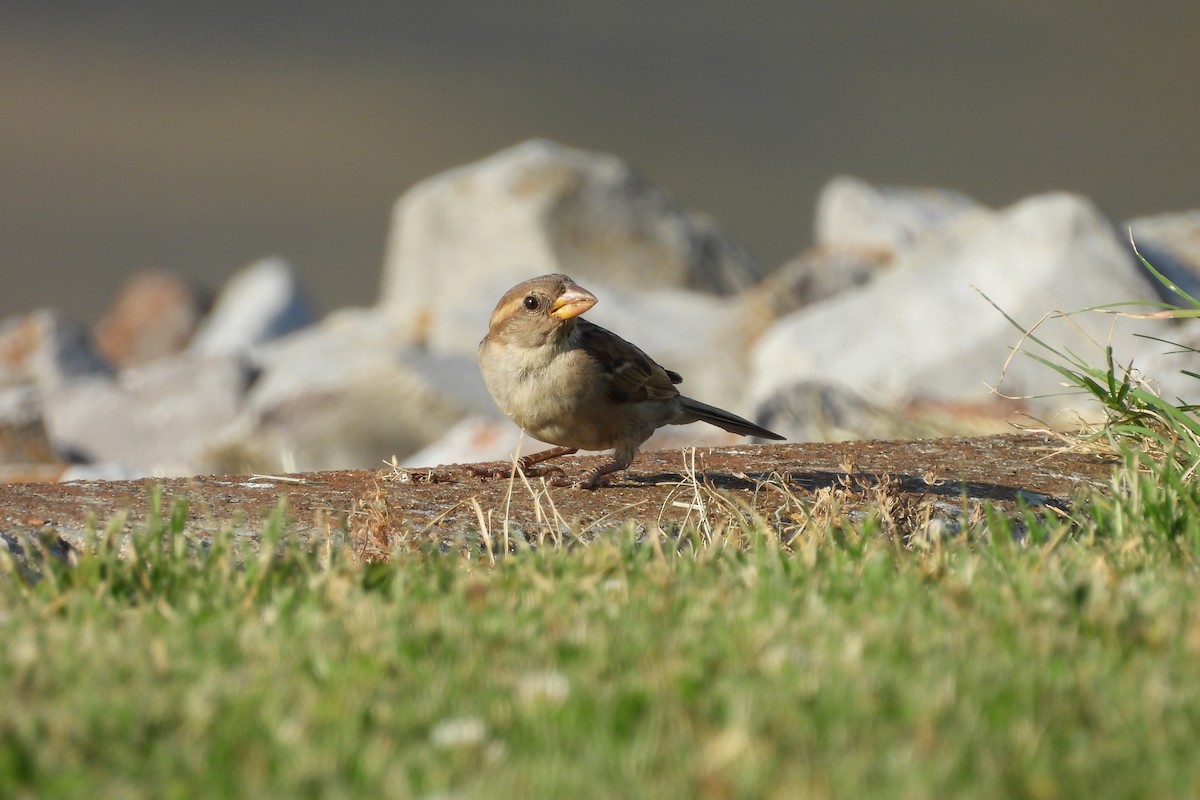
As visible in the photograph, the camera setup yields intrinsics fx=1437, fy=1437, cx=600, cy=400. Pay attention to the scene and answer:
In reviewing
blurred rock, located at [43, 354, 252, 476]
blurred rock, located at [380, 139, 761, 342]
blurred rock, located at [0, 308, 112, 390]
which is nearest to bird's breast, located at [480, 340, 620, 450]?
blurred rock, located at [43, 354, 252, 476]

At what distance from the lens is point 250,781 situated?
7.23 feet

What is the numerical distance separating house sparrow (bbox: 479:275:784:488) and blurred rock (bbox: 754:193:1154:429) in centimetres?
446

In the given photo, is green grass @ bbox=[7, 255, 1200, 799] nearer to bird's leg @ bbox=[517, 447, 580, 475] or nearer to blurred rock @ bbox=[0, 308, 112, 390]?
bird's leg @ bbox=[517, 447, 580, 475]

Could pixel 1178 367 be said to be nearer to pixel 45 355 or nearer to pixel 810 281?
pixel 810 281

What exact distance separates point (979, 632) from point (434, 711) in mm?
1118

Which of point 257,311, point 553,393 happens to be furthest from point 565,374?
point 257,311

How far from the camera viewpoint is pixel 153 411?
54.7ft

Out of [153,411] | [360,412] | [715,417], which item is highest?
[153,411]

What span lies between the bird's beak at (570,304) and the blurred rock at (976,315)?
4.64 meters

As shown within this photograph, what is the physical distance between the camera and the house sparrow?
5125 mm

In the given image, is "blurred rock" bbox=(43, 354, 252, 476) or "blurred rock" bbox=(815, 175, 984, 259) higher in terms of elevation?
"blurred rock" bbox=(815, 175, 984, 259)

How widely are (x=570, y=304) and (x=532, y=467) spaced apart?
859mm

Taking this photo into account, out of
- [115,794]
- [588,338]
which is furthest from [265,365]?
[115,794]

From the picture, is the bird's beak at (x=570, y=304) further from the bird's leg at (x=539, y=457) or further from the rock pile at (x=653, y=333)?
the rock pile at (x=653, y=333)
